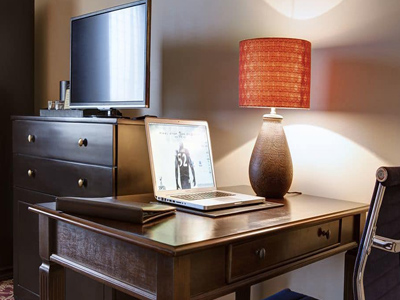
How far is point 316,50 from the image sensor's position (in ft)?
6.48

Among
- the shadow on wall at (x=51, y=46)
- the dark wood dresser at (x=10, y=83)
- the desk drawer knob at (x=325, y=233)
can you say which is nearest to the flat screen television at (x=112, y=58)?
the shadow on wall at (x=51, y=46)

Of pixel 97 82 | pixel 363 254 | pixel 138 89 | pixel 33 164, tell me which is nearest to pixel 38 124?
pixel 33 164

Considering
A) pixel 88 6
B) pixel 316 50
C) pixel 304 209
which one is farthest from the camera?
pixel 88 6

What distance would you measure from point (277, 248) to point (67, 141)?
1.26m

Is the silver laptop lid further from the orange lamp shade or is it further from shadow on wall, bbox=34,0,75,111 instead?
shadow on wall, bbox=34,0,75,111

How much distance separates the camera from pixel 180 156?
1.84 meters

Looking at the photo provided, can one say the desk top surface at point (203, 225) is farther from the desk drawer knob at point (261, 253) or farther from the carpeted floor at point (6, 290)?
the carpeted floor at point (6, 290)

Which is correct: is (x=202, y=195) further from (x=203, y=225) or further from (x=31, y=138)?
(x=31, y=138)

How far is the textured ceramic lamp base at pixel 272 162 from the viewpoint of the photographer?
1833 mm

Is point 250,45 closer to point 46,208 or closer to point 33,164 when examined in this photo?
point 46,208


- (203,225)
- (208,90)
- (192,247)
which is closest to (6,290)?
(208,90)

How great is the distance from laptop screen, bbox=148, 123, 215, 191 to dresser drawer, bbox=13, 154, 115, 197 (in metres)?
0.36

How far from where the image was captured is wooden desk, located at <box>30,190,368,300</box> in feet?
3.87

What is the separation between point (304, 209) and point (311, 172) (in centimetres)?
40
